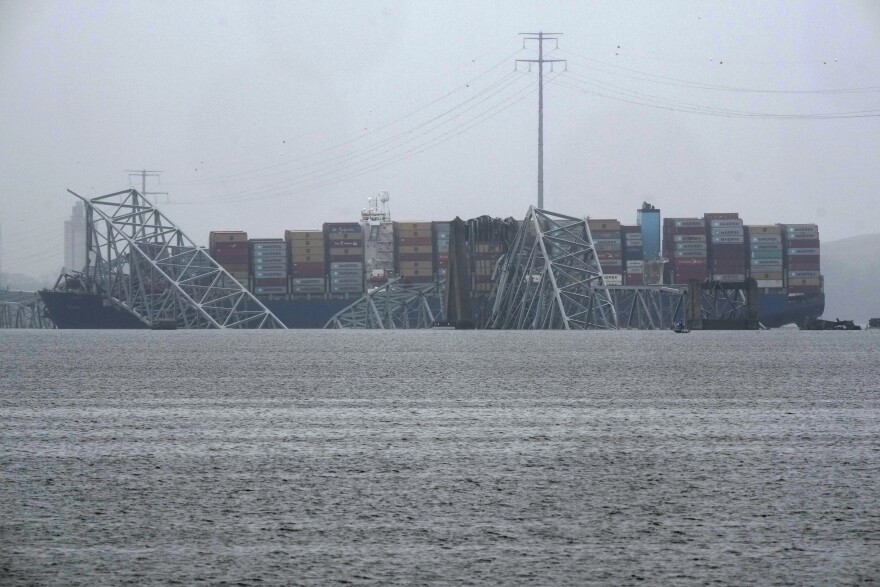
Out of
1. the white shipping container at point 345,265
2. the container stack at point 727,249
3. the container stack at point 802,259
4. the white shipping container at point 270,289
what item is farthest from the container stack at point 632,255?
the white shipping container at point 270,289

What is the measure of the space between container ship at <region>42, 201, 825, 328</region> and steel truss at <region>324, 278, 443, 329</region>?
10.3ft

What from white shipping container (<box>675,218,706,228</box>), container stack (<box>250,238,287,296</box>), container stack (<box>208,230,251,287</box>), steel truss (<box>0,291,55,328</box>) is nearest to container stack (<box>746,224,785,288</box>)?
white shipping container (<box>675,218,706,228</box>)

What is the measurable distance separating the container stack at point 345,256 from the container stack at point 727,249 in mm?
31540

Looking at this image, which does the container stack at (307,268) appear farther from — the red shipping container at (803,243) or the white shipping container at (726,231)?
the red shipping container at (803,243)

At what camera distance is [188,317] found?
343ft

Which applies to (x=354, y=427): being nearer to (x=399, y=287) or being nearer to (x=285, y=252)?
(x=399, y=287)

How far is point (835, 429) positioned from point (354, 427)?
399 cm

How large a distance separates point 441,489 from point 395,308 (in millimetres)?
90609

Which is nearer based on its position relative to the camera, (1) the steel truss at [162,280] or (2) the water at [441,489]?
(2) the water at [441,489]

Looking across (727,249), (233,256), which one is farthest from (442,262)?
(727,249)

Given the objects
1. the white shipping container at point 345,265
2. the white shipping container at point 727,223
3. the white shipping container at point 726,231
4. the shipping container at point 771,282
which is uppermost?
the white shipping container at point 727,223

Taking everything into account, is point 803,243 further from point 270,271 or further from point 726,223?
point 270,271

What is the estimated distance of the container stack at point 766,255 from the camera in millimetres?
98938

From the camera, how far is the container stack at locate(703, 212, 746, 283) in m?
99.4
